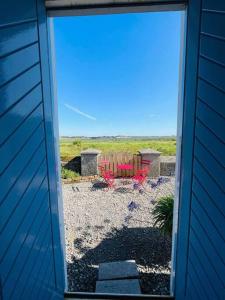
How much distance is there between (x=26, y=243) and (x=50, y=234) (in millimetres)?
602

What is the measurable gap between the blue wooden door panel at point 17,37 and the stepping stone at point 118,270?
269 cm

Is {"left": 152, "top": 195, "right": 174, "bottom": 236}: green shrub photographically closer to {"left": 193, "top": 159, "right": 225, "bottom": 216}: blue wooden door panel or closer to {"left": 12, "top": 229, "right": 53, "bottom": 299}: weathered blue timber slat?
{"left": 12, "top": 229, "right": 53, "bottom": 299}: weathered blue timber slat

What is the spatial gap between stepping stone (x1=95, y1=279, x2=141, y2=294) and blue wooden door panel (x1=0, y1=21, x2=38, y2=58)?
98.1 inches

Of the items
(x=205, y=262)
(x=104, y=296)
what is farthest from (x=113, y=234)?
(x=205, y=262)

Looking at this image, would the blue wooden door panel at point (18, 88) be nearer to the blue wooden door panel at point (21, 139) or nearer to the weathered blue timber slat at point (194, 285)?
the blue wooden door panel at point (21, 139)

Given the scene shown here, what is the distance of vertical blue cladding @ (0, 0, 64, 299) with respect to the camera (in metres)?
1.28

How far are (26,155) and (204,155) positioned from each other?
2.67ft

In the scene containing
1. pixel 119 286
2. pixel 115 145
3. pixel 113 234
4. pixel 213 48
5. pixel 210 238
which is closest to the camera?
pixel 213 48

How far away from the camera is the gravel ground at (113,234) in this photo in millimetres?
3943

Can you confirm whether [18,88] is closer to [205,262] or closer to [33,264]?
[33,264]

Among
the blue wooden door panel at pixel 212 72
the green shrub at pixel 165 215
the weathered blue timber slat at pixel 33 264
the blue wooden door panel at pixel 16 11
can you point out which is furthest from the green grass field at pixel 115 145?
the blue wooden door panel at pixel 16 11

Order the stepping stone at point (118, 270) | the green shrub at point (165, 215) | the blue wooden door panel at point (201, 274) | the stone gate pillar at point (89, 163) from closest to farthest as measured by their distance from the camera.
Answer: the blue wooden door panel at point (201, 274) → the stepping stone at point (118, 270) → the green shrub at point (165, 215) → the stone gate pillar at point (89, 163)

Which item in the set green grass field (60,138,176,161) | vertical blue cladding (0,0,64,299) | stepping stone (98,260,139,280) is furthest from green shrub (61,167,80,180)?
vertical blue cladding (0,0,64,299)

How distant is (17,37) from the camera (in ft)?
4.62
